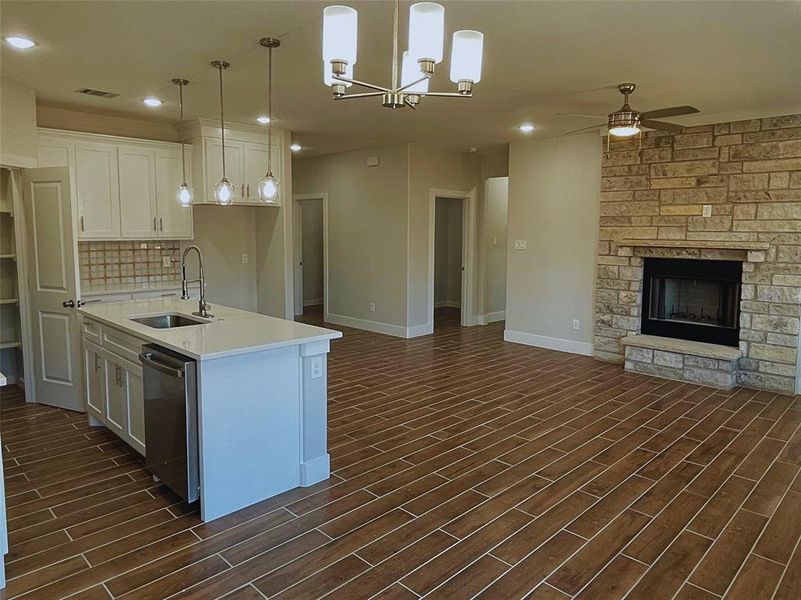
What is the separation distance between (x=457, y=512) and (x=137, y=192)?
460 cm

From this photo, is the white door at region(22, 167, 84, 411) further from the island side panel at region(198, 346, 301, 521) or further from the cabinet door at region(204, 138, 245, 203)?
the island side panel at region(198, 346, 301, 521)

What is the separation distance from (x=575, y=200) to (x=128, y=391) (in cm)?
527

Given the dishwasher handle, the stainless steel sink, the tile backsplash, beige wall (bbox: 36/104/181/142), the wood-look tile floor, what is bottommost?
the wood-look tile floor

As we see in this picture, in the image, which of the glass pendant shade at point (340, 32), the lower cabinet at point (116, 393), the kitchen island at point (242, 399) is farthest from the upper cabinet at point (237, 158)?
the glass pendant shade at point (340, 32)

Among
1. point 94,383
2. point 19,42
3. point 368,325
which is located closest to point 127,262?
point 94,383

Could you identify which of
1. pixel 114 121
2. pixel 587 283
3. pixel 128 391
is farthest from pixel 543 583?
pixel 114 121

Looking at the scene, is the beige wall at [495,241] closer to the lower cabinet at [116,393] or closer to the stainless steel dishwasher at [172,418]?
the lower cabinet at [116,393]

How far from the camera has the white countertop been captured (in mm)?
2855

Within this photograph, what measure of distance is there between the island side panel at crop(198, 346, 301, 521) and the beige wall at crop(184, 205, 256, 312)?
Result: 3.80 metres

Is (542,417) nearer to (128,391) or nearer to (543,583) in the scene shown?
(543,583)

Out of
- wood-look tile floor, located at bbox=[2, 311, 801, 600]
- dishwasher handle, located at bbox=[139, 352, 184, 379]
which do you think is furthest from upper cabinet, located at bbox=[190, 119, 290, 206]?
dishwasher handle, located at bbox=[139, 352, 184, 379]

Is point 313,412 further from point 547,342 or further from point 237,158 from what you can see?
point 547,342

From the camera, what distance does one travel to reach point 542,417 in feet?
14.6

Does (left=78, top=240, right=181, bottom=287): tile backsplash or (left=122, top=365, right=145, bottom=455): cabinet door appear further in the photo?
(left=78, top=240, right=181, bottom=287): tile backsplash
